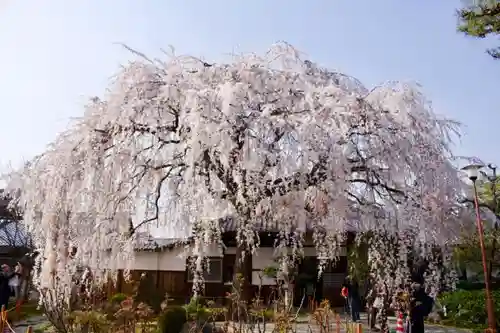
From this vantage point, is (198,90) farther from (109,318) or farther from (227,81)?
(109,318)

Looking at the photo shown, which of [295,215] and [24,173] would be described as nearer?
[295,215]

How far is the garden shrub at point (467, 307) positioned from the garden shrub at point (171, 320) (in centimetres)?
626

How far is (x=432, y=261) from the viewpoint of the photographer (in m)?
7.48

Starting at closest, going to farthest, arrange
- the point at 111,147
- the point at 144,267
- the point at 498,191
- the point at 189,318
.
A: the point at 111,147
the point at 189,318
the point at 498,191
the point at 144,267

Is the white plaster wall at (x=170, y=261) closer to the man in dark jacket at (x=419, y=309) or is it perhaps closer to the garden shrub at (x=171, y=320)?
the garden shrub at (x=171, y=320)

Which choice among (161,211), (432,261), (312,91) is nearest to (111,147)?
(161,211)

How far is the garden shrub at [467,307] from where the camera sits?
1130 cm

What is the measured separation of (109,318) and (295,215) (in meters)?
3.00

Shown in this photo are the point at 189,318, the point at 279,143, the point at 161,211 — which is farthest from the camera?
the point at 189,318

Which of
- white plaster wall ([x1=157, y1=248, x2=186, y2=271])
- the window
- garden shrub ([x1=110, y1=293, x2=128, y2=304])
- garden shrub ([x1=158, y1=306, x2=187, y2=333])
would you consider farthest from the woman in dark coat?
white plaster wall ([x1=157, y1=248, x2=186, y2=271])

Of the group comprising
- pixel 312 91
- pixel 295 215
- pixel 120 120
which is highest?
pixel 312 91

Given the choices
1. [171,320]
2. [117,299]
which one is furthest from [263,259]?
[171,320]

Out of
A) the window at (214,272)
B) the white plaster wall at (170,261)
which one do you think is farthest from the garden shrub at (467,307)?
the white plaster wall at (170,261)

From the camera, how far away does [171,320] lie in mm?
8266
